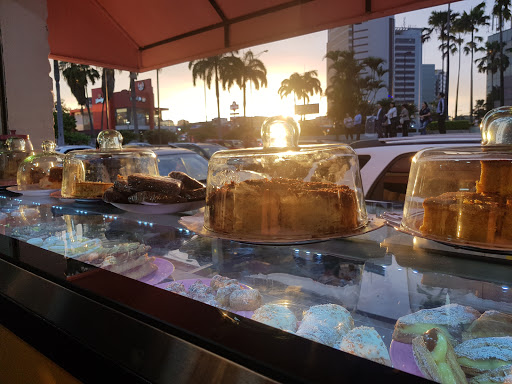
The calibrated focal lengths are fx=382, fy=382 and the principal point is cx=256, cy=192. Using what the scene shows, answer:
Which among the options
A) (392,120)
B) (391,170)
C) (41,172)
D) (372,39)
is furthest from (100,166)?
(372,39)

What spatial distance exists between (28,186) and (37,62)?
2.76 m

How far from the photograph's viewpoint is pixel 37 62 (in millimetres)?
4273

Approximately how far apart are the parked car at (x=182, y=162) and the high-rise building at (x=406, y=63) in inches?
3013

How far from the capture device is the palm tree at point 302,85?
54344 millimetres

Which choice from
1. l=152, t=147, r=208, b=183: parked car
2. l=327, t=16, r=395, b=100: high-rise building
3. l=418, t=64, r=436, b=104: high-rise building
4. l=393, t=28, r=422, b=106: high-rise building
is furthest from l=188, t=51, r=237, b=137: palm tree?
l=418, t=64, r=436, b=104: high-rise building

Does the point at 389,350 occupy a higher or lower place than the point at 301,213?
lower

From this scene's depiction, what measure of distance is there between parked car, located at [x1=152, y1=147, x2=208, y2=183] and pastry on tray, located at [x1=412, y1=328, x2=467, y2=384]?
18.2 feet

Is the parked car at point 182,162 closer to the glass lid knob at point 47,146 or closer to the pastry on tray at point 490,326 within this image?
the glass lid knob at point 47,146

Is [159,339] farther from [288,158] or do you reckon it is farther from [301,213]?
[288,158]

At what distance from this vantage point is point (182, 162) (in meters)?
6.35

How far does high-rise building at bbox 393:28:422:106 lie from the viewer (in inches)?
3066

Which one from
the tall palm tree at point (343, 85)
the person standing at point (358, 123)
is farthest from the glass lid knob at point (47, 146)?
the tall palm tree at point (343, 85)

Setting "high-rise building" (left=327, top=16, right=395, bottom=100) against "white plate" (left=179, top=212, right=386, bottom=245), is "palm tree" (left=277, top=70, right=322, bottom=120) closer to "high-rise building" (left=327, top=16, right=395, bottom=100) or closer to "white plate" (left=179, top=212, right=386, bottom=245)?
"high-rise building" (left=327, top=16, right=395, bottom=100)

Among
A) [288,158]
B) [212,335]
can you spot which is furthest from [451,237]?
[212,335]
